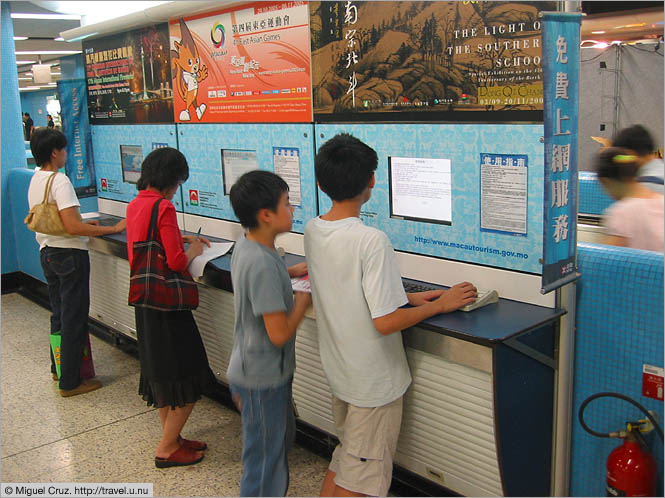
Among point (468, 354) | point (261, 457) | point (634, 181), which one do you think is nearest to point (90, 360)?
point (261, 457)

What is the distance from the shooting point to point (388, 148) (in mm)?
2697

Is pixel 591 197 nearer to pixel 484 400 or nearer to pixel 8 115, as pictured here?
pixel 484 400

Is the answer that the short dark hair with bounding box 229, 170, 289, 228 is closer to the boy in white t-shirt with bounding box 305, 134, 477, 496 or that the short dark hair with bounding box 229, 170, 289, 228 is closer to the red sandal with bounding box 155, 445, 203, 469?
the boy in white t-shirt with bounding box 305, 134, 477, 496

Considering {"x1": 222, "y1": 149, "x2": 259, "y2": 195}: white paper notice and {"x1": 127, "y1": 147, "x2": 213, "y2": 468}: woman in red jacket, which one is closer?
{"x1": 127, "y1": 147, "x2": 213, "y2": 468}: woman in red jacket

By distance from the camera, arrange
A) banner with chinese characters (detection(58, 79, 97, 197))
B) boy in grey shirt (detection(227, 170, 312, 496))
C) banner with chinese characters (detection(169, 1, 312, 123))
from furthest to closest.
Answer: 1. banner with chinese characters (detection(58, 79, 97, 197))
2. banner with chinese characters (detection(169, 1, 312, 123))
3. boy in grey shirt (detection(227, 170, 312, 496))

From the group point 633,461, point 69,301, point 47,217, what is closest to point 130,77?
point 47,217

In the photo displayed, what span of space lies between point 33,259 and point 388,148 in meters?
4.21

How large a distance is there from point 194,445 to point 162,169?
130cm

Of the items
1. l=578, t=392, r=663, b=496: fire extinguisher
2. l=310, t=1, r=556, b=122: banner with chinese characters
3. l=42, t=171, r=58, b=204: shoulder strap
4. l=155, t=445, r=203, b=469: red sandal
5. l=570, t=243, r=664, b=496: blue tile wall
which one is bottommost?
l=155, t=445, r=203, b=469: red sandal

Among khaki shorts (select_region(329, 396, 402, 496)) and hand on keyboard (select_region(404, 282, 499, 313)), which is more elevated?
hand on keyboard (select_region(404, 282, 499, 313))

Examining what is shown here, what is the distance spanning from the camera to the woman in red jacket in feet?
9.00

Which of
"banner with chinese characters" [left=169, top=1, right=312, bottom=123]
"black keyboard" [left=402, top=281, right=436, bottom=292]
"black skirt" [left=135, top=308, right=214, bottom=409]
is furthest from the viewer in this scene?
"banner with chinese characters" [left=169, top=1, right=312, bottom=123]

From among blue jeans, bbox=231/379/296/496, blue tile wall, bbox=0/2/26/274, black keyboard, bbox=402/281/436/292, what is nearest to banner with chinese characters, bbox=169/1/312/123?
black keyboard, bbox=402/281/436/292

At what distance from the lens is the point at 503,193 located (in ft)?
7.68
